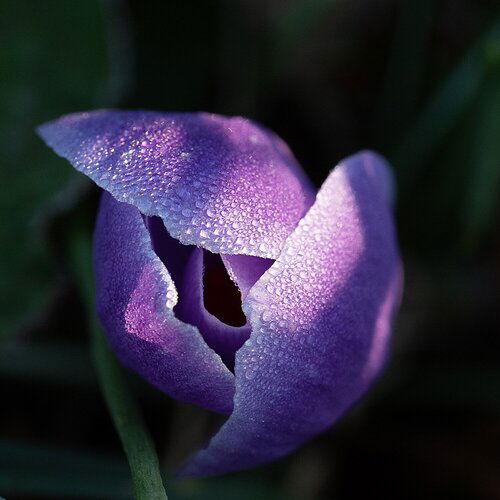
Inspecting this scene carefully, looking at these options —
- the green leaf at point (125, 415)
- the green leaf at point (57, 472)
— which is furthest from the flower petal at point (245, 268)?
the green leaf at point (57, 472)

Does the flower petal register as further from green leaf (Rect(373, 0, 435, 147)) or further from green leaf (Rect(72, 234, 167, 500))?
green leaf (Rect(373, 0, 435, 147))

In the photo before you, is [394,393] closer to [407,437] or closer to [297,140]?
[407,437]

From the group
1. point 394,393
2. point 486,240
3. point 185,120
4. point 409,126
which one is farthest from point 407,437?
point 185,120

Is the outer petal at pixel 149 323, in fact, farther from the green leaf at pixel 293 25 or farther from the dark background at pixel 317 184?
the green leaf at pixel 293 25

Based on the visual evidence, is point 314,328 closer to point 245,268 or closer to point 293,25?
point 245,268

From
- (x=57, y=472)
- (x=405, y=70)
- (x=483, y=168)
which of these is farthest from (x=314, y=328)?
(x=405, y=70)
